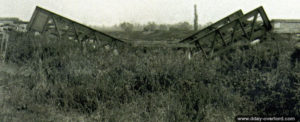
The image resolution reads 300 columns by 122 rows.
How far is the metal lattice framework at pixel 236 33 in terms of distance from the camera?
7.98m

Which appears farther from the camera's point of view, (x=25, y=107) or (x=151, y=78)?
(x=151, y=78)

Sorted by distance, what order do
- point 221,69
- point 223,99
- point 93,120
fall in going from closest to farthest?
point 93,120 → point 223,99 → point 221,69

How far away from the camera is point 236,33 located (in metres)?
8.59

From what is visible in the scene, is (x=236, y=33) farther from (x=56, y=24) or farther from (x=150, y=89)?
(x=56, y=24)

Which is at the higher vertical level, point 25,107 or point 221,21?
point 221,21

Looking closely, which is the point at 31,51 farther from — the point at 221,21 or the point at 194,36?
the point at 221,21

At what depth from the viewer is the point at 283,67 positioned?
5117mm

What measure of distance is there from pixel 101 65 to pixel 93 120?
1.50 meters

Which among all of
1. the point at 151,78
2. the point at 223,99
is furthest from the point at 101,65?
the point at 223,99

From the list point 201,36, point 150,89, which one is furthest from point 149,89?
point 201,36

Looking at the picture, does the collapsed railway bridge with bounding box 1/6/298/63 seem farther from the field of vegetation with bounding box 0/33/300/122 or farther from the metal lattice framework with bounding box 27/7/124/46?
the field of vegetation with bounding box 0/33/300/122

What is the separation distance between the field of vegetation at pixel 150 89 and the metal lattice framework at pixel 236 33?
83.8 inches

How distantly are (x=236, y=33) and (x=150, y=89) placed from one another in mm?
4852

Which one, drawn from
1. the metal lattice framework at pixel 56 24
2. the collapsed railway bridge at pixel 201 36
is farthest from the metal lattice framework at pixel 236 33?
the metal lattice framework at pixel 56 24
